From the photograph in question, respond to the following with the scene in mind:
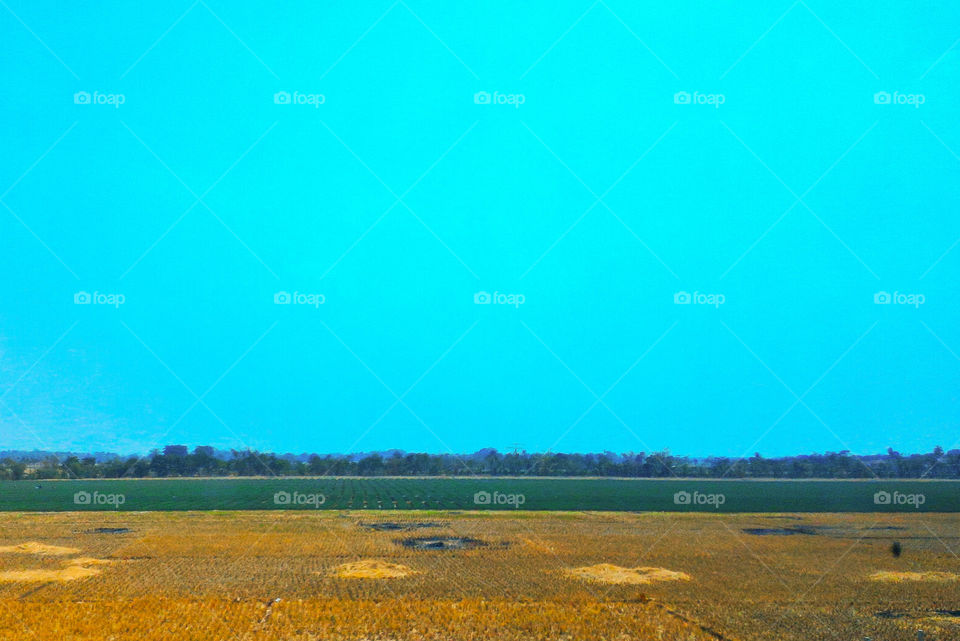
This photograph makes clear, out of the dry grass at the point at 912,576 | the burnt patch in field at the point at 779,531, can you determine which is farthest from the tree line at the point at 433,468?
the dry grass at the point at 912,576

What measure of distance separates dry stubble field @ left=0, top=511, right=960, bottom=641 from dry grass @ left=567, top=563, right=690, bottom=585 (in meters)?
0.08

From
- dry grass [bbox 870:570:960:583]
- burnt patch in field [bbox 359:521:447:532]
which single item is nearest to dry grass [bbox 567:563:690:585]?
dry grass [bbox 870:570:960:583]

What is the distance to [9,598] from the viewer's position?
22.6 metres

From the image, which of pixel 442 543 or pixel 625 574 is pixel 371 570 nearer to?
pixel 442 543

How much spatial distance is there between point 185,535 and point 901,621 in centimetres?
3443

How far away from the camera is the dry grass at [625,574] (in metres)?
26.1

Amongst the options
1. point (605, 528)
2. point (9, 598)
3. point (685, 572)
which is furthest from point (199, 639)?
point (605, 528)

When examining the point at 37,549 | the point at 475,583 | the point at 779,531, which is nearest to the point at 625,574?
the point at 475,583

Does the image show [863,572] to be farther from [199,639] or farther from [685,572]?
[199,639]

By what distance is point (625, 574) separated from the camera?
27.2 metres

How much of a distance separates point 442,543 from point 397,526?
32.1ft

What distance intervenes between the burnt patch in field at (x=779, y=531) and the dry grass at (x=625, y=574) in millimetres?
16774

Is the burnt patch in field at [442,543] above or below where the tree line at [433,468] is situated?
below

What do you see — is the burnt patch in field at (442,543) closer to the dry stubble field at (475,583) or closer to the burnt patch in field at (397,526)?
the dry stubble field at (475,583)
